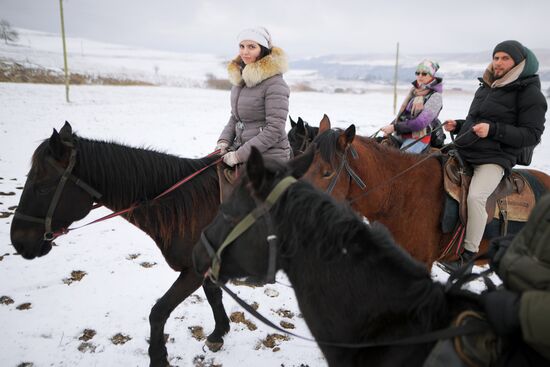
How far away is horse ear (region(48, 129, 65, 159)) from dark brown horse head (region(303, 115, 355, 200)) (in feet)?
6.90

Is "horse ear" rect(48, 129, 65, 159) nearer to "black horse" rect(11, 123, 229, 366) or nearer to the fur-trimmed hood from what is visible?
"black horse" rect(11, 123, 229, 366)

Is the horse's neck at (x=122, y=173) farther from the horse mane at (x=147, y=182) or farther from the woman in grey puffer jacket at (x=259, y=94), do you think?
the woman in grey puffer jacket at (x=259, y=94)

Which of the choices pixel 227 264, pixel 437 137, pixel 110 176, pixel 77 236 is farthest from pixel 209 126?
pixel 227 264

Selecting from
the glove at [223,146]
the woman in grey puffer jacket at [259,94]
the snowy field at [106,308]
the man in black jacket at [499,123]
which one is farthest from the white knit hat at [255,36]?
the man in black jacket at [499,123]

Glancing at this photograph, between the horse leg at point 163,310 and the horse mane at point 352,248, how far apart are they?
1760mm

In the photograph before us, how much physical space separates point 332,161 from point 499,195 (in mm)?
1802

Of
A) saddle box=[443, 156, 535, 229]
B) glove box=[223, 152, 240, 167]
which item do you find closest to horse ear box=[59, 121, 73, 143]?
glove box=[223, 152, 240, 167]

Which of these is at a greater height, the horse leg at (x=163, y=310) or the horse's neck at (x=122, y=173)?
the horse's neck at (x=122, y=173)

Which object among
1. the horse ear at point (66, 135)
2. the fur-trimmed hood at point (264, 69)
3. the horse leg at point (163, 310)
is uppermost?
the fur-trimmed hood at point (264, 69)

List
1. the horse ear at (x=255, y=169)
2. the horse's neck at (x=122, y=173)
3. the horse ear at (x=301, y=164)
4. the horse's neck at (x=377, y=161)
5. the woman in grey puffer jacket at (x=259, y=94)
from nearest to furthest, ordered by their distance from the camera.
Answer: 1. the horse ear at (x=255, y=169)
2. the horse ear at (x=301, y=164)
3. the horse's neck at (x=122, y=173)
4. the woman in grey puffer jacket at (x=259, y=94)
5. the horse's neck at (x=377, y=161)

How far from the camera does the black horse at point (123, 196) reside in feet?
8.22

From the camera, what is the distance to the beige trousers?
3.01m

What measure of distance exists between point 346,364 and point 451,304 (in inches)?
23.8

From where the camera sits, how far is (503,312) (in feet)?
3.96
